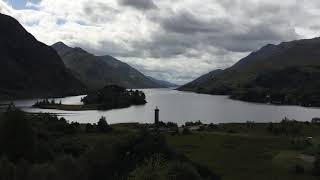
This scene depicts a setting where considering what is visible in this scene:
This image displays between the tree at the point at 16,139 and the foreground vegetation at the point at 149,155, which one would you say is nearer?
the foreground vegetation at the point at 149,155

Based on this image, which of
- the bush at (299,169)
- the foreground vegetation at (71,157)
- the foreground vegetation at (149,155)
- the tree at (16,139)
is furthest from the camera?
the bush at (299,169)

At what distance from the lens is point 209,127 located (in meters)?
160

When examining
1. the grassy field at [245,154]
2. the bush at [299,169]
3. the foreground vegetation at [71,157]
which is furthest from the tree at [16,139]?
the bush at [299,169]

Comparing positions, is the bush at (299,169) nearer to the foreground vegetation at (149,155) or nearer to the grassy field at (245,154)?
the foreground vegetation at (149,155)

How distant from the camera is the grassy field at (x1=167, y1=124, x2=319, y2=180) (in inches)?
3302

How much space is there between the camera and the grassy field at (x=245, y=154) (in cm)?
8388

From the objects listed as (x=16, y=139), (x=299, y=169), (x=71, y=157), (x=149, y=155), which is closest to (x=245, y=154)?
(x=299, y=169)

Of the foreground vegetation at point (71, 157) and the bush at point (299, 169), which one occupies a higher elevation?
the foreground vegetation at point (71, 157)

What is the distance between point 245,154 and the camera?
105m

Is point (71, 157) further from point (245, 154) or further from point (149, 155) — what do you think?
point (245, 154)

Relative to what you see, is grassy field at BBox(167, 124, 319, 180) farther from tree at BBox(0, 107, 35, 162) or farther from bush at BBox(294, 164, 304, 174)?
tree at BBox(0, 107, 35, 162)

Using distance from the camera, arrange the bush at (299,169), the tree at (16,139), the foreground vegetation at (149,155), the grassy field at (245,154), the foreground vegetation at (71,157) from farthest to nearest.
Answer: the bush at (299,169) < the grassy field at (245,154) < the tree at (16,139) < the foreground vegetation at (71,157) < the foreground vegetation at (149,155)

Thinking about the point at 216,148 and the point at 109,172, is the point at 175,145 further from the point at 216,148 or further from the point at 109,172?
the point at 109,172

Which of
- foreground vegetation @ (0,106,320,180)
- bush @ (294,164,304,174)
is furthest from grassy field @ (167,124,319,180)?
bush @ (294,164,304,174)
